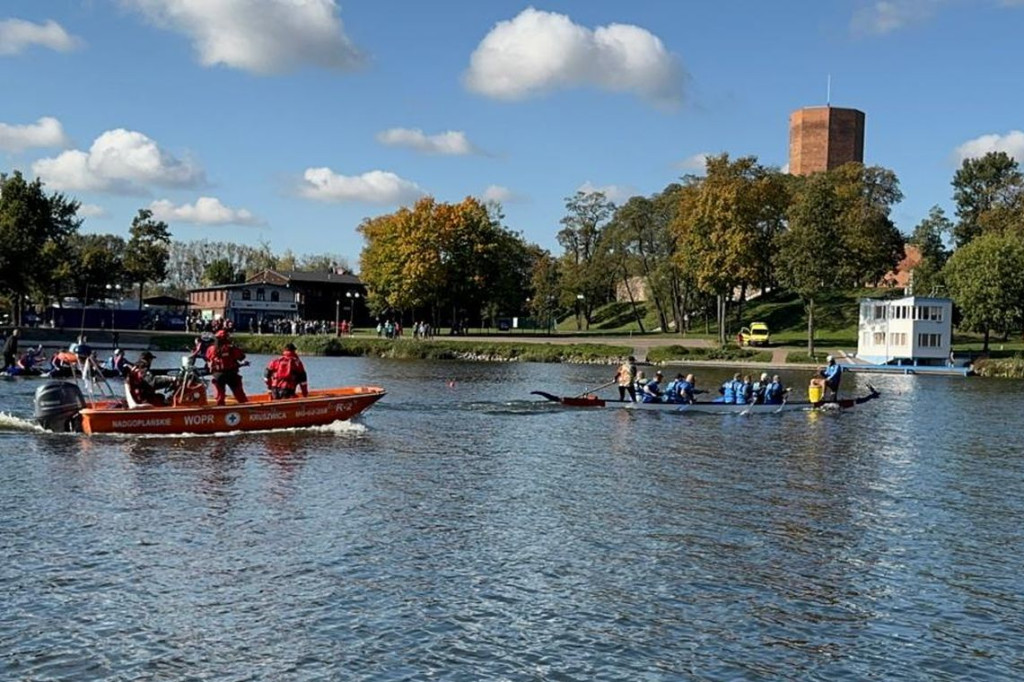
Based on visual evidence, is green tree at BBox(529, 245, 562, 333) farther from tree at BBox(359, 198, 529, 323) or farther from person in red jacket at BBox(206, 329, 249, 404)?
person in red jacket at BBox(206, 329, 249, 404)

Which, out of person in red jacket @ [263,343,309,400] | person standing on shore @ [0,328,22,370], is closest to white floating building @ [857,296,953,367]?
person in red jacket @ [263,343,309,400]

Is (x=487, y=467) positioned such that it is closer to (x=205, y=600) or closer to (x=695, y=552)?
(x=695, y=552)

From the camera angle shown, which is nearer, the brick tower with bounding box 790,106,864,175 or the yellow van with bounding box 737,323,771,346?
the yellow van with bounding box 737,323,771,346

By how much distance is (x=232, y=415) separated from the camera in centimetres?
3047

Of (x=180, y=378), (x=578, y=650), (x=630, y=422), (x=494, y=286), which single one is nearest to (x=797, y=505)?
(x=578, y=650)

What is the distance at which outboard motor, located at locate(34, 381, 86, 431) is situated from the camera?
1156 inches

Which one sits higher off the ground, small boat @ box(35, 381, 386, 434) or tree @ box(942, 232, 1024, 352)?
tree @ box(942, 232, 1024, 352)

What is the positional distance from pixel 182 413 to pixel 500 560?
52.8 feet

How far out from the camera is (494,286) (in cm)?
10488

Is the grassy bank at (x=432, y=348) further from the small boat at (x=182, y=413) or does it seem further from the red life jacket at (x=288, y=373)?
the small boat at (x=182, y=413)

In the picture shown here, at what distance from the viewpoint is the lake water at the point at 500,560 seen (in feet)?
41.0

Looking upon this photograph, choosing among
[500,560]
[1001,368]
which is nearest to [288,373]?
[500,560]

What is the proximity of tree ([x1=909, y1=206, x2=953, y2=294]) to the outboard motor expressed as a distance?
7994 cm

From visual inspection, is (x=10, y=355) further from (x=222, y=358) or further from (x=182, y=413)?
(x=182, y=413)
